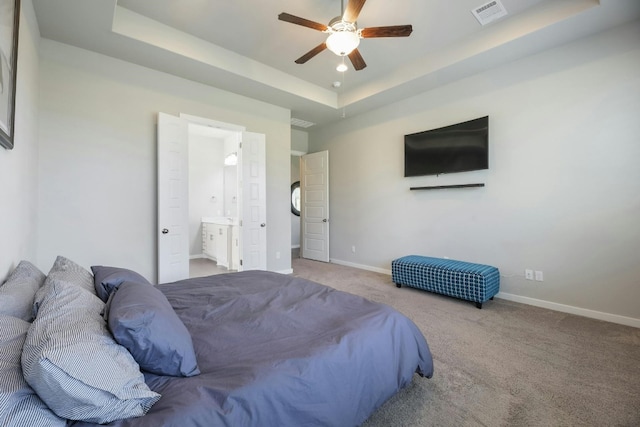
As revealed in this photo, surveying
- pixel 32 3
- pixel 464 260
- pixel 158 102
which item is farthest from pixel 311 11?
pixel 464 260

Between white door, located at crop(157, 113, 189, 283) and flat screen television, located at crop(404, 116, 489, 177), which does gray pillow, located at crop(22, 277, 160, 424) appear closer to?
white door, located at crop(157, 113, 189, 283)

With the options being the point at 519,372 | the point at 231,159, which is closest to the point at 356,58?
the point at 519,372

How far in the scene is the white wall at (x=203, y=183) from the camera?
247 inches

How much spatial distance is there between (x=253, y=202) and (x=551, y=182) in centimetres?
388

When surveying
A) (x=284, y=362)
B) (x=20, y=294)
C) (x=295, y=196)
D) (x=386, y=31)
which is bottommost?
(x=284, y=362)

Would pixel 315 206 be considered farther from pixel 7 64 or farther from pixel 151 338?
pixel 151 338

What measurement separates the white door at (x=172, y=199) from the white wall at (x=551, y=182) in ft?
10.7

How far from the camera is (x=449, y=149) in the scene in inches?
158

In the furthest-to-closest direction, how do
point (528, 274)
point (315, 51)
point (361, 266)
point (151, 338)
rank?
point (361, 266) < point (528, 274) < point (315, 51) < point (151, 338)

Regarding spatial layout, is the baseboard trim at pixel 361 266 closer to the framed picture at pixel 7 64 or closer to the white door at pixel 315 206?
the white door at pixel 315 206

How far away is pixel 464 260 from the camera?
3.96 meters

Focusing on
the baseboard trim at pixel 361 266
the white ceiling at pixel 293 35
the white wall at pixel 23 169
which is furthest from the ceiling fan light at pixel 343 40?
the baseboard trim at pixel 361 266

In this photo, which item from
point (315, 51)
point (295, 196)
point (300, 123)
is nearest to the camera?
point (315, 51)

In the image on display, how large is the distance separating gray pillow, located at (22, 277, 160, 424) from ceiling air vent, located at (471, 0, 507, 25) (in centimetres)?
394
